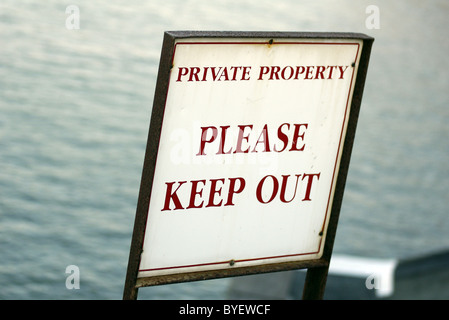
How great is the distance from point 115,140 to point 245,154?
22.4ft

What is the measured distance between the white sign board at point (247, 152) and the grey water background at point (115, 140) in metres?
4.51

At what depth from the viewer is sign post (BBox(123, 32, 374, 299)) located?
2.33 m

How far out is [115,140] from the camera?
30.1ft

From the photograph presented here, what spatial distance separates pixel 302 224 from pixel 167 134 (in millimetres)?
614

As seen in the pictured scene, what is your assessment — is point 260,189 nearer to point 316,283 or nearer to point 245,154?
point 245,154
